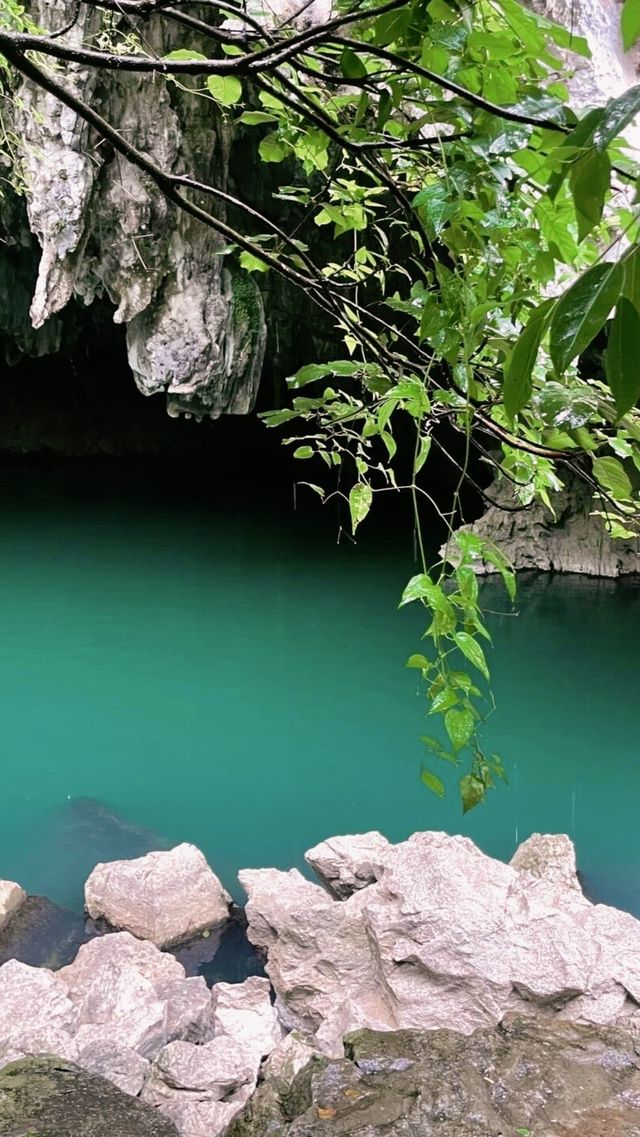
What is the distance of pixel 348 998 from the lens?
2.18 metres

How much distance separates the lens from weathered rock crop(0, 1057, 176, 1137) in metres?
1.26

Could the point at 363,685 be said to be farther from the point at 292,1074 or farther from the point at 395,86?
the point at 395,86

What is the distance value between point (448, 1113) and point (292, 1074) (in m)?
0.25

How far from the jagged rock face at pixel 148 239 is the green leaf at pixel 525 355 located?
424 centimetres

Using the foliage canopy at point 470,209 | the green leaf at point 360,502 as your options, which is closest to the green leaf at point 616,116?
the foliage canopy at point 470,209

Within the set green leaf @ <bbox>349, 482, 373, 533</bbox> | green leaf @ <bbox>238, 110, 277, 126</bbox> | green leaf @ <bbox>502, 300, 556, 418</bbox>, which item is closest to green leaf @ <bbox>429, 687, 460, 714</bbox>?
→ green leaf @ <bbox>349, 482, 373, 533</bbox>

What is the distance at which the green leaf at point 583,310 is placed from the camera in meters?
0.30

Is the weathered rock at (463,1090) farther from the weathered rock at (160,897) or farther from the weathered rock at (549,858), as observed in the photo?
the weathered rock at (160,897)

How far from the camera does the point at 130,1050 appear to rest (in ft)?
6.63

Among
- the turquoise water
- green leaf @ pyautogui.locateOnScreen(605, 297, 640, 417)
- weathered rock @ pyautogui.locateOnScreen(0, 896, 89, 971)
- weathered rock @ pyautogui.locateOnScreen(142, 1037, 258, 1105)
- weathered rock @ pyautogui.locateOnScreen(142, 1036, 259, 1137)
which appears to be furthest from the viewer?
the turquoise water

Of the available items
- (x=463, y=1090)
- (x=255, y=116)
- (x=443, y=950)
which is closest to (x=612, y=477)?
(x=255, y=116)

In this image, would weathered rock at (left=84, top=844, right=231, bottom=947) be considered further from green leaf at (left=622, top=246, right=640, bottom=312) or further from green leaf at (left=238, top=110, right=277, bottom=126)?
green leaf at (left=622, top=246, right=640, bottom=312)

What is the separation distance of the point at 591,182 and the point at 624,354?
0.28 ft

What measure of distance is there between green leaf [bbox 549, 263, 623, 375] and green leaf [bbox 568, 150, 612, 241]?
1.5 inches
